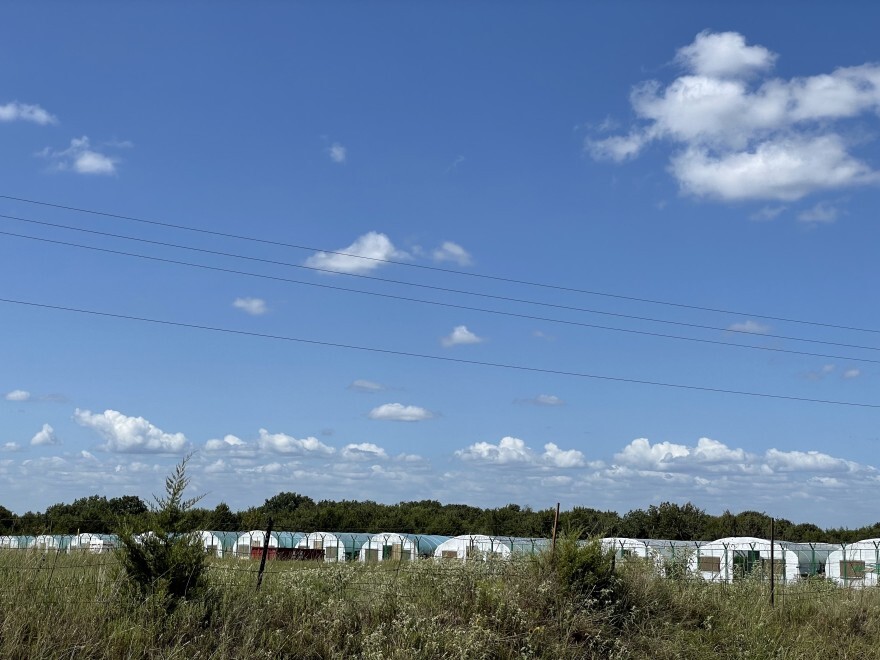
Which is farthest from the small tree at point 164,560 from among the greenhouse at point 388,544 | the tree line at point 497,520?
the tree line at point 497,520

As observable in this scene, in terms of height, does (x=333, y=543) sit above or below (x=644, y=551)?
below

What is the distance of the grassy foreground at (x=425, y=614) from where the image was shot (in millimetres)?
12953

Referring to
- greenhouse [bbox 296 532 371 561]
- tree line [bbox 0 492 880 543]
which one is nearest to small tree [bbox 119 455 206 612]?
greenhouse [bbox 296 532 371 561]

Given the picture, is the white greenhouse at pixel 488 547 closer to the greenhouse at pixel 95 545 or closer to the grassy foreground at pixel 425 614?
the grassy foreground at pixel 425 614

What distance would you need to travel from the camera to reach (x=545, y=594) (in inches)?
677

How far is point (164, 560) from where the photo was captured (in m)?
14.2

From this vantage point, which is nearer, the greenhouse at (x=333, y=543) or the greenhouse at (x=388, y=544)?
the greenhouse at (x=388, y=544)

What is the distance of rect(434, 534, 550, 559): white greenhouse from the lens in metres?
18.9

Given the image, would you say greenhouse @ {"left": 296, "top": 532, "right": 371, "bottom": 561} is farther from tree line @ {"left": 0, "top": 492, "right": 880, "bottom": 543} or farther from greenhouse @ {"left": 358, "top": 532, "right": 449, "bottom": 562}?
tree line @ {"left": 0, "top": 492, "right": 880, "bottom": 543}

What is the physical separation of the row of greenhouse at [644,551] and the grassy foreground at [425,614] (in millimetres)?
1011

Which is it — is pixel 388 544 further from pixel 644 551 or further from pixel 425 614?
pixel 425 614

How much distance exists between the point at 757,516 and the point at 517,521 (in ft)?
88.7

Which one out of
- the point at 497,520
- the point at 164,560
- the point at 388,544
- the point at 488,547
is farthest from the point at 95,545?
the point at 497,520

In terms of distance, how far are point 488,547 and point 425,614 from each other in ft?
106
